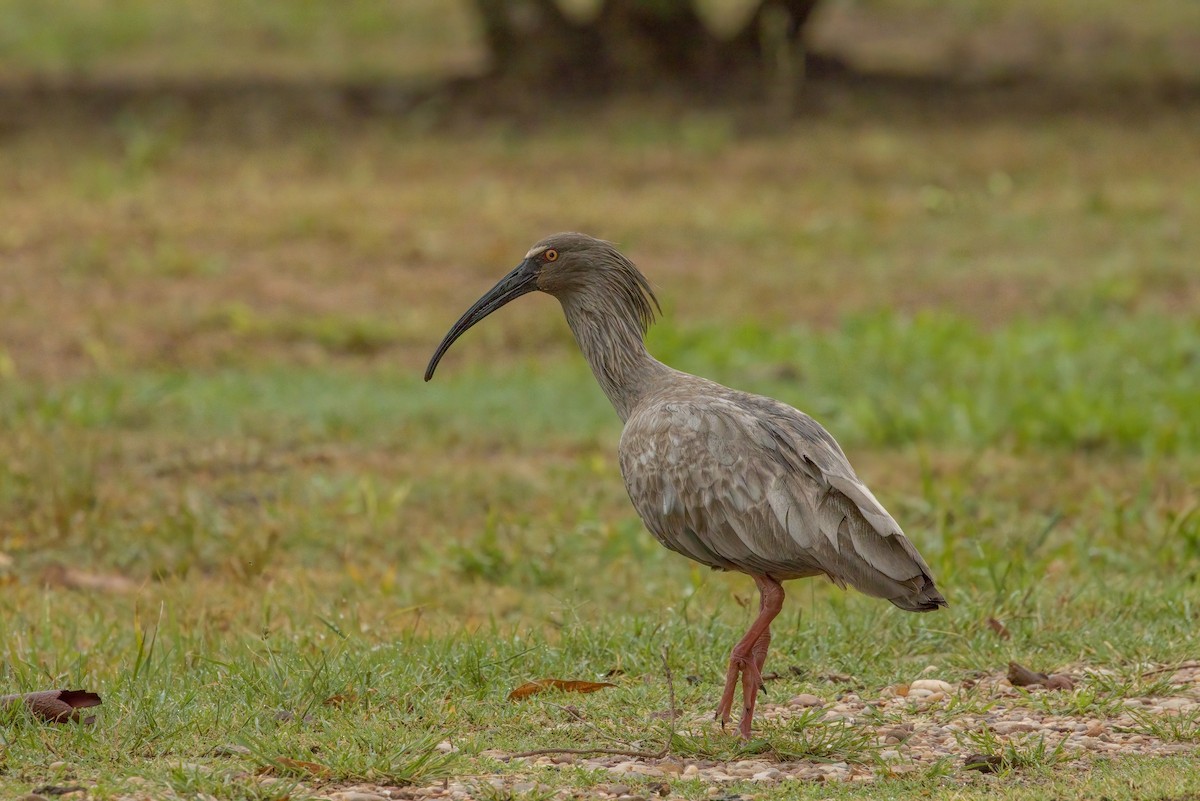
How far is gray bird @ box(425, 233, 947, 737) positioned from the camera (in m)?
4.71

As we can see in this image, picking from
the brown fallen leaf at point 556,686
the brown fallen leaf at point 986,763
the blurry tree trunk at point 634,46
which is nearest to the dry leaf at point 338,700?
the brown fallen leaf at point 556,686

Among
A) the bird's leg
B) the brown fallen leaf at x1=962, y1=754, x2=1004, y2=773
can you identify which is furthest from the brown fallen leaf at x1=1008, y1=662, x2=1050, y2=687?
the bird's leg

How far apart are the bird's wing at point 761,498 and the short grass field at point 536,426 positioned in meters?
0.47

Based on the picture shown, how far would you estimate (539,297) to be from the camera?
13117mm

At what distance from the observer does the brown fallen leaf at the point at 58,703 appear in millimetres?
4785

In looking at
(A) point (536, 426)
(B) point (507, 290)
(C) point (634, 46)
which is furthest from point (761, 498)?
(C) point (634, 46)

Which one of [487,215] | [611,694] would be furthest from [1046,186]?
[611,694]

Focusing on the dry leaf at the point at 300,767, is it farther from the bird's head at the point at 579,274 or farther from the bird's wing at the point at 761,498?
the bird's head at the point at 579,274

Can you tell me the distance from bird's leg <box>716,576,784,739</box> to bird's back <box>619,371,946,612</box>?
9cm

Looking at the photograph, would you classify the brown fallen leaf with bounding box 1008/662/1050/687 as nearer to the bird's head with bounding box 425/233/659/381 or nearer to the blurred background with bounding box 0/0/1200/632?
the blurred background with bounding box 0/0/1200/632

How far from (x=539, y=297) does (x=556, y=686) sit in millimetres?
7965

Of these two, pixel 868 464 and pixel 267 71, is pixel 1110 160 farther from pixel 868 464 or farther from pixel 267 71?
pixel 267 71

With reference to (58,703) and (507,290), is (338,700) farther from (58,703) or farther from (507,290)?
(507,290)

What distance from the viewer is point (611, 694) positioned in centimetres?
534
